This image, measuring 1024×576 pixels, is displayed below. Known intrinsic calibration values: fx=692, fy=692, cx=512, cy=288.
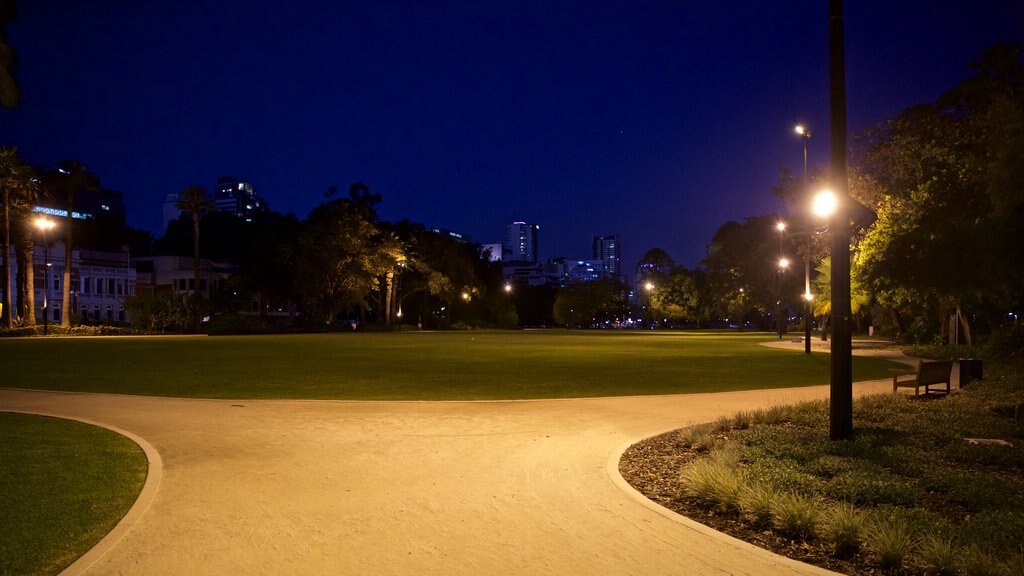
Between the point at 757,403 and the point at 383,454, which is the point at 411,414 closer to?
the point at 383,454

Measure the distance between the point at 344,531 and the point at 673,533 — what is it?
290 cm

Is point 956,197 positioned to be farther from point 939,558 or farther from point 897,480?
point 939,558

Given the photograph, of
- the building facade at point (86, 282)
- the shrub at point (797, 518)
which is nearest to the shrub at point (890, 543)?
the shrub at point (797, 518)

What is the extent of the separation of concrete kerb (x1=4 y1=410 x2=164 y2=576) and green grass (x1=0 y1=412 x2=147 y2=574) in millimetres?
80

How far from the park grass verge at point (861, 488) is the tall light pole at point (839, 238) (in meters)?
0.50

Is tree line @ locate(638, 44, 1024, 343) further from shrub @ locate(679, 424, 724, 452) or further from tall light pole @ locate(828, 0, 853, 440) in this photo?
shrub @ locate(679, 424, 724, 452)

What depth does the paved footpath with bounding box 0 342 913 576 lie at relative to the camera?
541cm

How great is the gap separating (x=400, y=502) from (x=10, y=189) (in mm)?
62165

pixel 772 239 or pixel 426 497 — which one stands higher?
pixel 772 239

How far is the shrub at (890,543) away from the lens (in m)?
5.22

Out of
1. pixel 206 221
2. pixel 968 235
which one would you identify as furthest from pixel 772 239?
pixel 206 221

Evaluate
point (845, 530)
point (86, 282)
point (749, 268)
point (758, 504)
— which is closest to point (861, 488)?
point (758, 504)

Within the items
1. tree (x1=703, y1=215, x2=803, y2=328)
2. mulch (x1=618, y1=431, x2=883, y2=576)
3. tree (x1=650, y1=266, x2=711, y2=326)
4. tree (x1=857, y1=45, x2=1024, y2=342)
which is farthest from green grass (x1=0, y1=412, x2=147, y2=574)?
tree (x1=650, y1=266, x2=711, y2=326)

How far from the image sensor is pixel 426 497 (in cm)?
721
